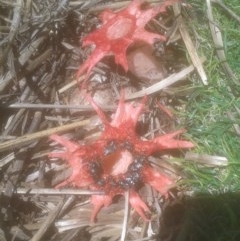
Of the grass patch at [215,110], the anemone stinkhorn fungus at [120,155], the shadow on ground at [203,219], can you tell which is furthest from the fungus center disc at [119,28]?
the shadow on ground at [203,219]

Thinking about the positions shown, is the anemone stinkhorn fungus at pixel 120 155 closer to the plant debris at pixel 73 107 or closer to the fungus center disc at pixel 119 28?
the plant debris at pixel 73 107

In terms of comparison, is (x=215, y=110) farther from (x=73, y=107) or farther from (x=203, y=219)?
(x=73, y=107)

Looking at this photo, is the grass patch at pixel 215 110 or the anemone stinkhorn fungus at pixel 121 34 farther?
the grass patch at pixel 215 110

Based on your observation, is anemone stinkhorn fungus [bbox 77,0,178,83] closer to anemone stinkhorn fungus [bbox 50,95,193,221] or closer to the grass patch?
anemone stinkhorn fungus [bbox 50,95,193,221]

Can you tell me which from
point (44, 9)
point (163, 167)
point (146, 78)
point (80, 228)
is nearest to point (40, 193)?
point (80, 228)

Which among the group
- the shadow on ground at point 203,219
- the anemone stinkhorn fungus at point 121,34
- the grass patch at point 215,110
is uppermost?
the anemone stinkhorn fungus at point 121,34

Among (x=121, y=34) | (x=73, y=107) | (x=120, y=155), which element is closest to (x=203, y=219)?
(x=120, y=155)

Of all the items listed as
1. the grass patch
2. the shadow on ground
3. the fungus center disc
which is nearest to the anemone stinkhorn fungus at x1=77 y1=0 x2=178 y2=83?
the fungus center disc
